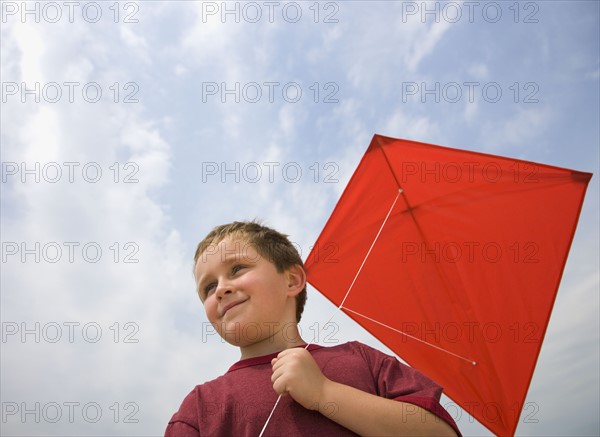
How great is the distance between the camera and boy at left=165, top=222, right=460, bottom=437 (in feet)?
5.06

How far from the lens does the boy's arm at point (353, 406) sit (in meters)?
1.51

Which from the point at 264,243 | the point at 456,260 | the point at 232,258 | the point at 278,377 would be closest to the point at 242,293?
the point at 232,258

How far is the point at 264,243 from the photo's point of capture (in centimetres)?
224

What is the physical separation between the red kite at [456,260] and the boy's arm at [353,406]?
855 mm

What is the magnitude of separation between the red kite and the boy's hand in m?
0.95

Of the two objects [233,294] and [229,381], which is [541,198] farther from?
[229,381]

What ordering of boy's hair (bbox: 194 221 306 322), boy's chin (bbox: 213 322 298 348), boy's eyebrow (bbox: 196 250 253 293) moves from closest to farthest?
boy's chin (bbox: 213 322 298 348) < boy's eyebrow (bbox: 196 250 253 293) < boy's hair (bbox: 194 221 306 322)

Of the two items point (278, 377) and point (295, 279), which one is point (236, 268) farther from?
point (278, 377)

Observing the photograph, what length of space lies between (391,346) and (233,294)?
100 centimetres

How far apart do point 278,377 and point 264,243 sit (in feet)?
2.52

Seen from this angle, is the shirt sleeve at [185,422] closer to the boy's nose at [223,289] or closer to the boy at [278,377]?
the boy at [278,377]

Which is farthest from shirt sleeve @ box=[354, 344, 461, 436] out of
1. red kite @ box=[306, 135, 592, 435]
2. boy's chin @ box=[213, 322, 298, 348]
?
red kite @ box=[306, 135, 592, 435]

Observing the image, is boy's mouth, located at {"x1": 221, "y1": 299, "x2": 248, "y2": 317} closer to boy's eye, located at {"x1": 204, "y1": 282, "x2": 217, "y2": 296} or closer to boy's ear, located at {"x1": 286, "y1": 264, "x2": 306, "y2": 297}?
boy's eye, located at {"x1": 204, "y1": 282, "x2": 217, "y2": 296}

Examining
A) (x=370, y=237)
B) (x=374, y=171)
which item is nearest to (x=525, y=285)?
(x=370, y=237)
